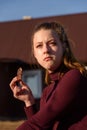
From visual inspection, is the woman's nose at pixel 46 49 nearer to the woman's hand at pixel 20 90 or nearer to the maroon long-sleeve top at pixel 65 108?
the maroon long-sleeve top at pixel 65 108

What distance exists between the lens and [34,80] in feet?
80.6

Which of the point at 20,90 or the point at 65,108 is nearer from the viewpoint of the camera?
the point at 65,108

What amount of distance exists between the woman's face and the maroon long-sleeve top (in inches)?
3.5

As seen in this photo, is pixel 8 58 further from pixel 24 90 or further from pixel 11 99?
pixel 24 90

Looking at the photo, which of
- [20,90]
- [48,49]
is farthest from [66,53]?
[20,90]

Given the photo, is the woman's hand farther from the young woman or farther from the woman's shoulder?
the woman's shoulder

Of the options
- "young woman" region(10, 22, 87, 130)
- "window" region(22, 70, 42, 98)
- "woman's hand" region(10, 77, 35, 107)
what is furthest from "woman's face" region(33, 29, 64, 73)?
"window" region(22, 70, 42, 98)

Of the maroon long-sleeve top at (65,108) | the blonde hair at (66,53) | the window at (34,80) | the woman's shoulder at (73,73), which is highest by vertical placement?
the blonde hair at (66,53)

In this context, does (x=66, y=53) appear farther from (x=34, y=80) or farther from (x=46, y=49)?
(x=34, y=80)

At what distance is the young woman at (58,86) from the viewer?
2480 mm

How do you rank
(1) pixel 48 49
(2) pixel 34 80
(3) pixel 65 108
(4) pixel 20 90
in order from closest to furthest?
(3) pixel 65 108, (1) pixel 48 49, (4) pixel 20 90, (2) pixel 34 80

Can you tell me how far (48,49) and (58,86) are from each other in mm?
195

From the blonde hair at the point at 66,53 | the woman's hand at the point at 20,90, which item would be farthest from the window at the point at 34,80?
the blonde hair at the point at 66,53

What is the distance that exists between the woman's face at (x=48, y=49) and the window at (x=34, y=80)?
2119 centimetres
